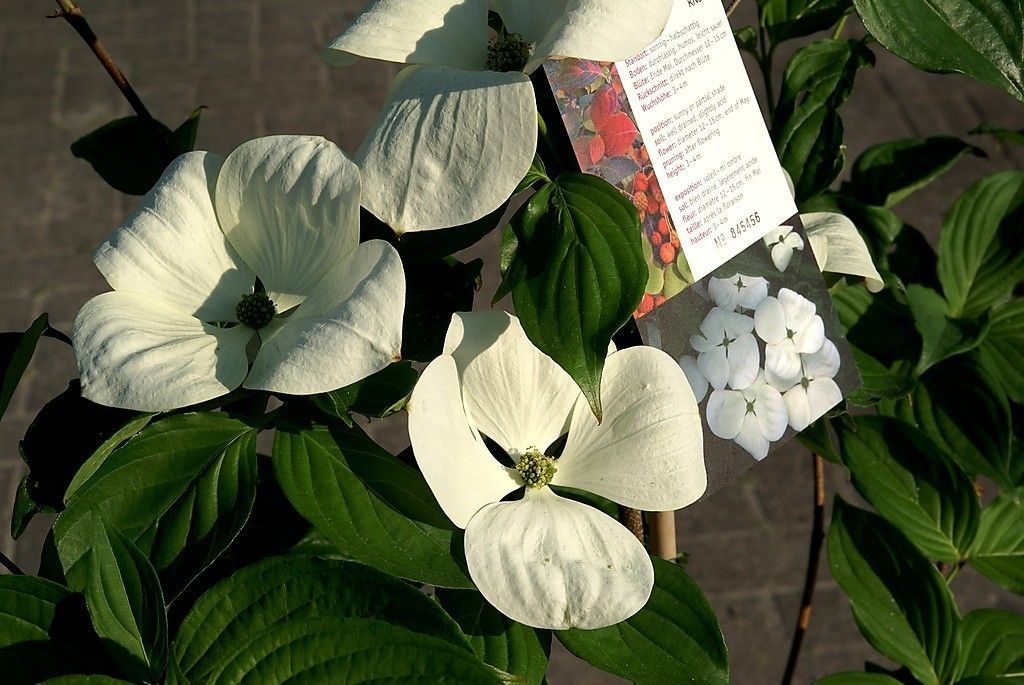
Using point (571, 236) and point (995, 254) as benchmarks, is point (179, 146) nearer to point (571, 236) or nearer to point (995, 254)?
point (571, 236)

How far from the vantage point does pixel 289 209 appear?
0.55 metres

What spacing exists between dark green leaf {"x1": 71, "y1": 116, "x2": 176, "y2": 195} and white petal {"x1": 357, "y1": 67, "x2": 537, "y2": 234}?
0.29 metres

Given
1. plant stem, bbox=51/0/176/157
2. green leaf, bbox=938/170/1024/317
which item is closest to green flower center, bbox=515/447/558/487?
plant stem, bbox=51/0/176/157

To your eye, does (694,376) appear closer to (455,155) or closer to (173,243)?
(455,155)

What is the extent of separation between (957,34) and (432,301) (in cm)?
33

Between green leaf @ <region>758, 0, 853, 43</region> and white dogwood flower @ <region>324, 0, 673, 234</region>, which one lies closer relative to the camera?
white dogwood flower @ <region>324, 0, 673, 234</region>

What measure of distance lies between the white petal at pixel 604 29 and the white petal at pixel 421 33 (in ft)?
0.23

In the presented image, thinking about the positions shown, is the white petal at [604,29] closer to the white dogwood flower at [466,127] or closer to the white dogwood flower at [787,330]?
the white dogwood flower at [466,127]

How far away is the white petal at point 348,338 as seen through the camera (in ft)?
1.56

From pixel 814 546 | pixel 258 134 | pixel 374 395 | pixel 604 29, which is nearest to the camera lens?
pixel 604 29

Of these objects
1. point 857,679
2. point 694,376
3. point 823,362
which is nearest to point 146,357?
point 694,376

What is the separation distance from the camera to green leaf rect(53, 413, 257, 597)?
551 millimetres

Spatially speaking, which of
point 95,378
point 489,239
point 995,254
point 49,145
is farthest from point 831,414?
point 49,145

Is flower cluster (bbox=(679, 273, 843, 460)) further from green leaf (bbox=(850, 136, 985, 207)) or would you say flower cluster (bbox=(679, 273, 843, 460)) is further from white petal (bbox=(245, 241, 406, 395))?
green leaf (bbox=(850, 136, 985, 207))
